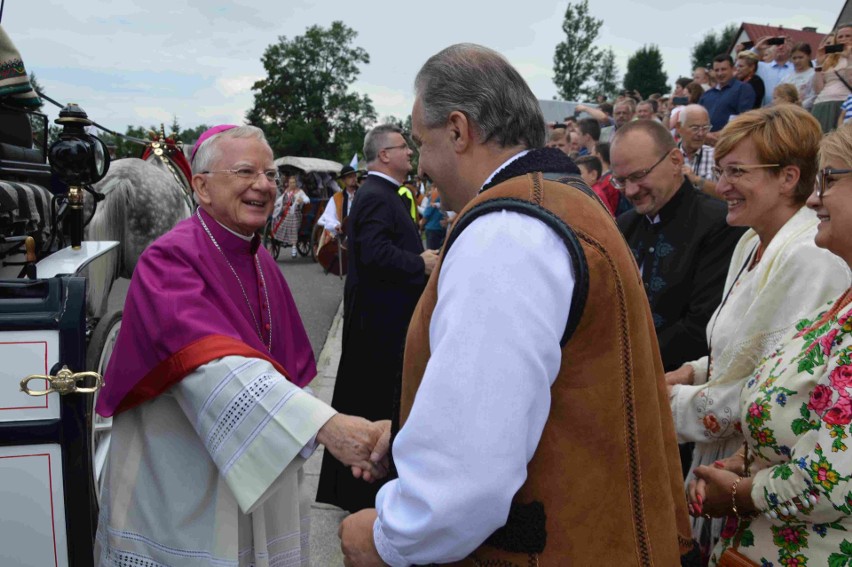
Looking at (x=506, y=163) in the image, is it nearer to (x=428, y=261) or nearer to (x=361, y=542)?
(x=361, y=542)

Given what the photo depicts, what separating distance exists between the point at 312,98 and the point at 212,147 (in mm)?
53774

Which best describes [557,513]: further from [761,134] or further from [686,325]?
[686,325]

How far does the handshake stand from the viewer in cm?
187

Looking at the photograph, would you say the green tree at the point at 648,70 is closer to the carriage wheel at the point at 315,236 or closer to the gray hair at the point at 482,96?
the carriage wheel at the point at 315,236

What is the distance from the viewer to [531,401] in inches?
46.0

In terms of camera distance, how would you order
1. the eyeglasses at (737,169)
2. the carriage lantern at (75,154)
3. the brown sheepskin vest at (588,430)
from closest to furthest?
1. the brown sheepskin vest at (588,430)
2. the eyeglasses at (737,169)
3. the carriage lantern at (75,154)

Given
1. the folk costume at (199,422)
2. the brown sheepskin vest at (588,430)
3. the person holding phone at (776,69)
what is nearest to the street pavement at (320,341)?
the folk costume at (199,422)

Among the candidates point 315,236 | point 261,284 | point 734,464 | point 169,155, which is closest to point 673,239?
point 734,464

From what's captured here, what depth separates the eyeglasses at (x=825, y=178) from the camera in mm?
1783

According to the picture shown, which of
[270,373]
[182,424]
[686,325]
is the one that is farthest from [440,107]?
[686,325]

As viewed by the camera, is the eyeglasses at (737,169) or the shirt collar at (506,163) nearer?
the shirt collar at (506,163)

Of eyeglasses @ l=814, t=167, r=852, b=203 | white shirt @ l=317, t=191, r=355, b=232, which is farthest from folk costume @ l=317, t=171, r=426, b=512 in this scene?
white shirt @ l=317, t=191, r=355, b=232

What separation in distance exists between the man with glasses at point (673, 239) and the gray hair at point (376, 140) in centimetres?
161

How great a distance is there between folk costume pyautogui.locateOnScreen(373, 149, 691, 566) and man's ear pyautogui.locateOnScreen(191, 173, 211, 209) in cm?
132
